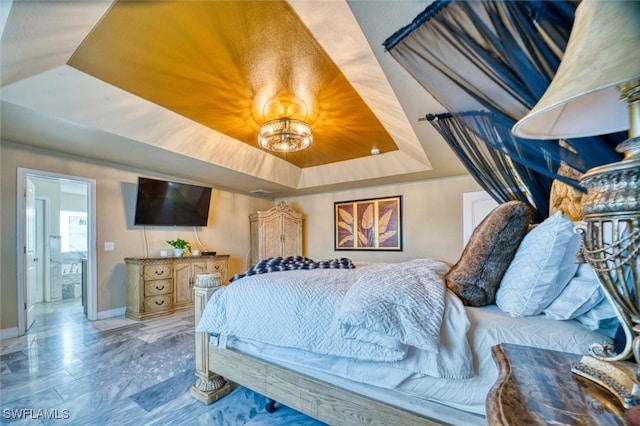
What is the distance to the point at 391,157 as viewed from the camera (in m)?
4.58

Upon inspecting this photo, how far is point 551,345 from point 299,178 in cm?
497

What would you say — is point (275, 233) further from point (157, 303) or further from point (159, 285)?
point (157, 303)

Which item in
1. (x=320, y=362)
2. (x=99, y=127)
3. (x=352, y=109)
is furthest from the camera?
(x=352, y=109)

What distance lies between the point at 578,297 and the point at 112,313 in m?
5.04

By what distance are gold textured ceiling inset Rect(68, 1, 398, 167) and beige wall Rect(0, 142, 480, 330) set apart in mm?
1848

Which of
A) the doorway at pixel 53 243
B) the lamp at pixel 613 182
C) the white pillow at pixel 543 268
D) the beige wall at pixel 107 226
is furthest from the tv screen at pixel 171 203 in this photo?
the lamp at pixel 613 182

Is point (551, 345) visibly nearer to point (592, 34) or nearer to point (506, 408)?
point (506, 408)

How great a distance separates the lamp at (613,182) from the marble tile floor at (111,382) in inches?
64.2

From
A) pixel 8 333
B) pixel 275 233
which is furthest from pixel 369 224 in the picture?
pixel 8 333

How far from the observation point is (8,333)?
306cm

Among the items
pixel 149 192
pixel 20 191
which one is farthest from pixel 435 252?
pixel 20 191

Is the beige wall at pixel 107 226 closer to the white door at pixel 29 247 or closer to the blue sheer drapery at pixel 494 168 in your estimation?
the white door at pixel 29 247

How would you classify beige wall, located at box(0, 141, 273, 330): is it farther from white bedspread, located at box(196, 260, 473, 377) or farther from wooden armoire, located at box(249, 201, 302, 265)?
white bedspread, located at box(196, 260, 473, 377)

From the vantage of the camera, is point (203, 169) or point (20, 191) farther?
point (203, 169)
